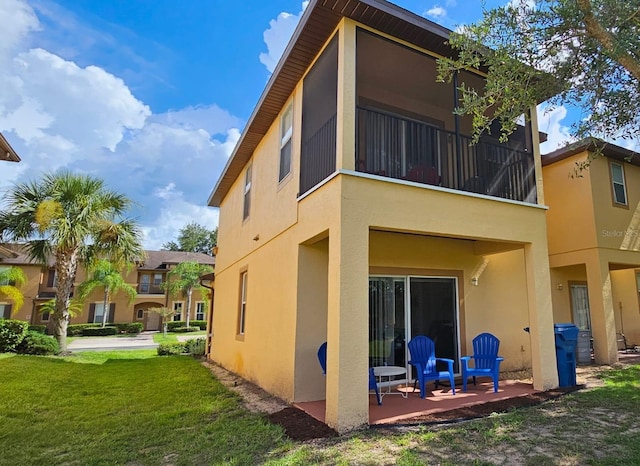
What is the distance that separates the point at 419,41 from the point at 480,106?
1855 millimetres

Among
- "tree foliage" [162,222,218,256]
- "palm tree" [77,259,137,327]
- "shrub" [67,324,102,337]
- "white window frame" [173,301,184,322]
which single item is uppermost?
"tree foliage" [162,222,218,256]

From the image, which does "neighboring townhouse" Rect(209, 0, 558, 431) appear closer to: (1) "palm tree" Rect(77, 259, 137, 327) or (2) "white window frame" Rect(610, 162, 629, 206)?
(2) "white window frame" Rect(610, 162, 629, 206)

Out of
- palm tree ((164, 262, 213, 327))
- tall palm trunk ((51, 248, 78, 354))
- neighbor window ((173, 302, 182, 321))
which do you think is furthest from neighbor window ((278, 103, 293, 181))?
neighbor window ((173, 302, 182, 321))

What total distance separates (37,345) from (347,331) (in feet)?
51.8

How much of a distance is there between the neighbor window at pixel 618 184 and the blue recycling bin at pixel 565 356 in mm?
6725

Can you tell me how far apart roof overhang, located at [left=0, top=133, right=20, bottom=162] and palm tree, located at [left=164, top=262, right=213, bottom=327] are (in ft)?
86.6

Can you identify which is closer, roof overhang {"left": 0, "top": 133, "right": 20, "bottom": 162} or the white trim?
the white trim

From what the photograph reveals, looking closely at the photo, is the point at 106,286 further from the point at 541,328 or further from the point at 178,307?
the point at 541,328

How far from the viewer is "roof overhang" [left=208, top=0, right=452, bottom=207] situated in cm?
576

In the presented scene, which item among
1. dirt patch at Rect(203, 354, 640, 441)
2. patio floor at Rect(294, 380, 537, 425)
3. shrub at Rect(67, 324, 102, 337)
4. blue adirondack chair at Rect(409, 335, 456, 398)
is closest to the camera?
dirt patch at Rect(203, 354, 640, 441)

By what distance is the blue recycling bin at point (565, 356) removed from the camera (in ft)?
23.1

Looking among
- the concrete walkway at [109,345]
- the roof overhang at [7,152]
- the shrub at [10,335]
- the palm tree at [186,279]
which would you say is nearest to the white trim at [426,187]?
the roof overhang at [7,152]

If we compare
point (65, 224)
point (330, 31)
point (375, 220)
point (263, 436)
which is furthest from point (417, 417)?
Answer: point (65, 224)

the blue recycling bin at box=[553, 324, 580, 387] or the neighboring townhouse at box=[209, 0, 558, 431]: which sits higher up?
the neighboring townhouse at box=[209, 0, 558, 431]
